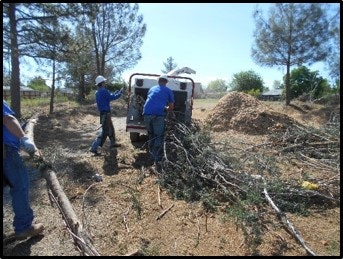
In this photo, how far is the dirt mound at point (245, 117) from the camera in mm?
11195

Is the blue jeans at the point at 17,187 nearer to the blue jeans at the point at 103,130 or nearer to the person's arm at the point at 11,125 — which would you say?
the person's arm at the point at 11,125

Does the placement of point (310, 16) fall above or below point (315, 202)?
above

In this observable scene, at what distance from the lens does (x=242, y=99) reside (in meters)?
12.5

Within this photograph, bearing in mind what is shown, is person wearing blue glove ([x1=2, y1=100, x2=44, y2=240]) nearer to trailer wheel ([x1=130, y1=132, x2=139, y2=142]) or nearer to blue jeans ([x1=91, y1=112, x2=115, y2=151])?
blue jeans ([x1=91, y1=112, x2=115, y2=151])

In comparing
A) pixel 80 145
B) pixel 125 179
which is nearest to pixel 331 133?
pixel 125 179

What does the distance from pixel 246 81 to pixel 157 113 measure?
120 ft

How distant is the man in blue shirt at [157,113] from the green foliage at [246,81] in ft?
117

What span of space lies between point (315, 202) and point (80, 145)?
6.16 meters

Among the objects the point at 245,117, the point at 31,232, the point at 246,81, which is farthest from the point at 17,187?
the point at 246,81

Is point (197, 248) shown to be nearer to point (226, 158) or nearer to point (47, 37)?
point (226, 158)

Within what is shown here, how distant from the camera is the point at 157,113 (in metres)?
7.35

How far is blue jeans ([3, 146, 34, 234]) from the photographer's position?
169 inches

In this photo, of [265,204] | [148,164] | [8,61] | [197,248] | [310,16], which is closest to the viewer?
[197,248]

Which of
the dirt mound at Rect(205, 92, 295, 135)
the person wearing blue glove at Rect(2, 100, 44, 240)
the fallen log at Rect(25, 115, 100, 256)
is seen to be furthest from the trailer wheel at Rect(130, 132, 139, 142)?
the person wearing blue glove at Rect(2, 100, 44, 240)
